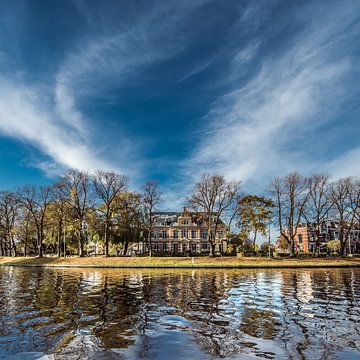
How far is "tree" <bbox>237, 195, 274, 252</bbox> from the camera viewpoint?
59838 millimetres

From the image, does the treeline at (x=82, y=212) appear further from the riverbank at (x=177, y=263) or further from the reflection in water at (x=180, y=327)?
the reflection in water at (x=180, y=327)

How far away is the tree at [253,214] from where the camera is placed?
2356 inches

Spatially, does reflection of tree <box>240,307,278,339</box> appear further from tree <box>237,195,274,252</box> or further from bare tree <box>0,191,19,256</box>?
bare tree <box>0,191,19,256</box>

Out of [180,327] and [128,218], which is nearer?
[180,327]

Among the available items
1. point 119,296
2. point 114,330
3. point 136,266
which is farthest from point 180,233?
point 114,330

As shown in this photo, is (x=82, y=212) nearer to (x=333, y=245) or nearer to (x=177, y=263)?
(x=177, y=263)

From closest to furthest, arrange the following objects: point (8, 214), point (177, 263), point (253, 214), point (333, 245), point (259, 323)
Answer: point (259, 323), point (177, 263), point (253, 214), point (8, 214), point (333, 245)

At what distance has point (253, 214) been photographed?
60031 mm

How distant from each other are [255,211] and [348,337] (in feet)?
173

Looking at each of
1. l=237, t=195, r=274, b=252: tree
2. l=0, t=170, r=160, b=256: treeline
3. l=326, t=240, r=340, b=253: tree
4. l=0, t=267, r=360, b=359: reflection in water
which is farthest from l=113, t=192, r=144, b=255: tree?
l=326, t=240, r=340, b=253: tree

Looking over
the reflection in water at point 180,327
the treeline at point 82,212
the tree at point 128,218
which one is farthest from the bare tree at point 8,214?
the reflection in water at point 180,327

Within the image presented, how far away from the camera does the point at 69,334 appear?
30.3 feet

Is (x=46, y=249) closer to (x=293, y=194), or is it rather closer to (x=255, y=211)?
(x=255, y=211)

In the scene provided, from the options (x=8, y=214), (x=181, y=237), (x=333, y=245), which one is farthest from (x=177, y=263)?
(x=333, y=245)
